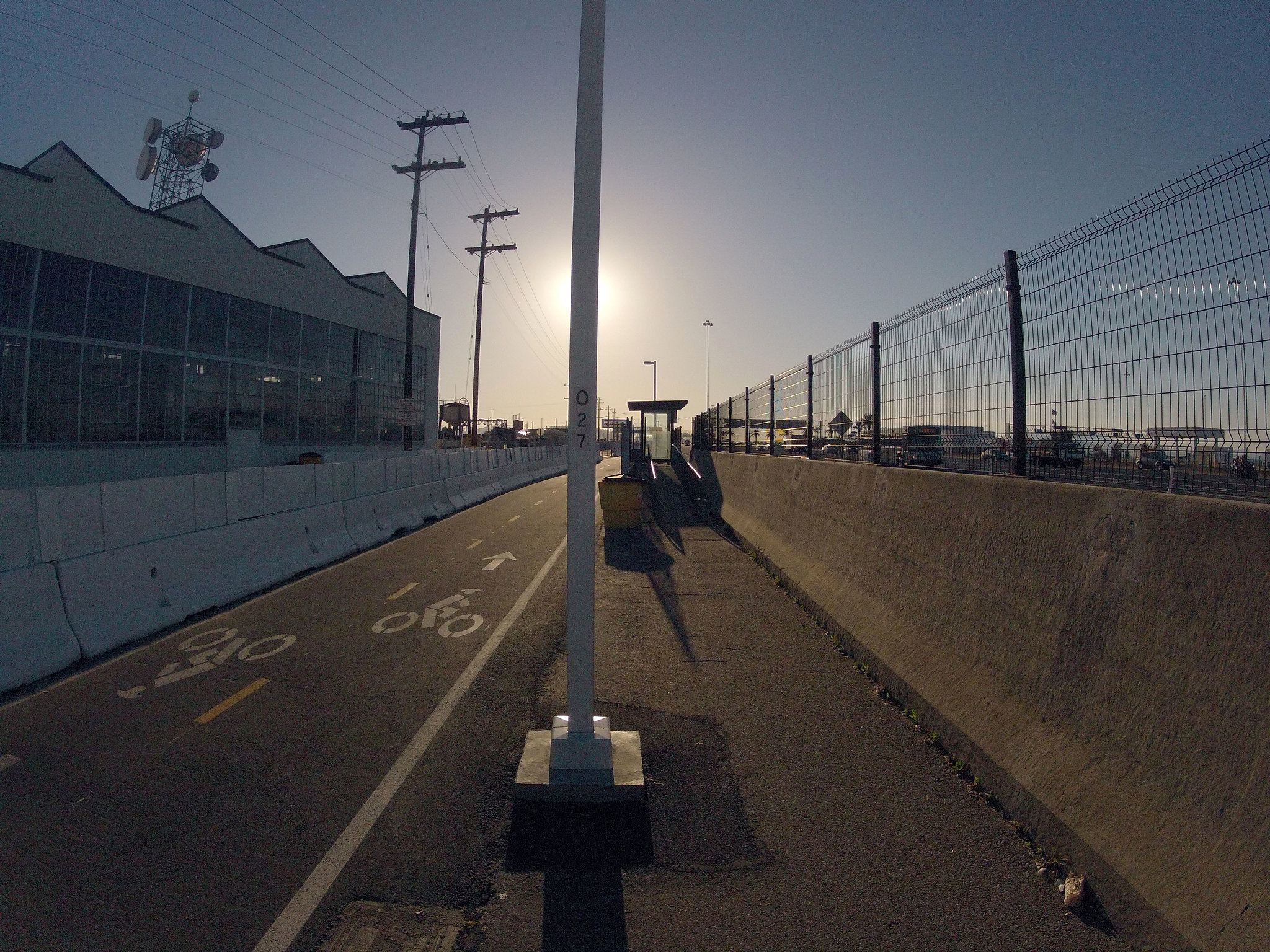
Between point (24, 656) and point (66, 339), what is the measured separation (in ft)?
76.3

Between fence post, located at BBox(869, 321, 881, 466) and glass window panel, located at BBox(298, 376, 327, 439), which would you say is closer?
fence post, located at BBox(869, 321, 881, 466)

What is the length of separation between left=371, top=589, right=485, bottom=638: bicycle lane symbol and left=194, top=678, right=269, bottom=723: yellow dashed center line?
1750 millimetres

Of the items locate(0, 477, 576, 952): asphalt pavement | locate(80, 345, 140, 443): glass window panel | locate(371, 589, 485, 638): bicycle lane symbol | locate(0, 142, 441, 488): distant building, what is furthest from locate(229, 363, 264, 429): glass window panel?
locate(371, 589, 485, 638): bicycle lane symbol

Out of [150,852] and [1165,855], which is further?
[150,852]

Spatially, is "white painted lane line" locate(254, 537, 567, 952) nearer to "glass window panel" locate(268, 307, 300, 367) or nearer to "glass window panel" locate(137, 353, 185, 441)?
"glass window panel" locate(137, 353, 185, 441)

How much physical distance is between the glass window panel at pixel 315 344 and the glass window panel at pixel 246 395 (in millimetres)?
3398

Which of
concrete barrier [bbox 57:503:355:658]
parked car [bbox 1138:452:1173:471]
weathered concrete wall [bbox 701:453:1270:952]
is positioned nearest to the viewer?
weathered concrete wall [bbox 701:453:1270:952]

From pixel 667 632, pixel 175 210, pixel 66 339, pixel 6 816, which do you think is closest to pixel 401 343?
pixel 175 210

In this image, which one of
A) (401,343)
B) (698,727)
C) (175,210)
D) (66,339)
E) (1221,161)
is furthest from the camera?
(401,343)

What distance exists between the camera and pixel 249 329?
3325 cm

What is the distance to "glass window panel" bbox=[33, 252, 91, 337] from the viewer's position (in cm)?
2414

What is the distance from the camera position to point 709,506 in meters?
22.1

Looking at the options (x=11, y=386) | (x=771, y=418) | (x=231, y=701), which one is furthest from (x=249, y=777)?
(x=11, y=386)

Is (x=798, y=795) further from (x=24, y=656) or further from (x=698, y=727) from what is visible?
(x=24, y=656)
